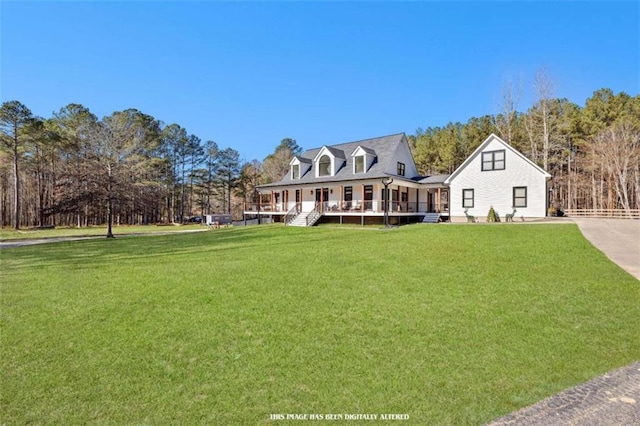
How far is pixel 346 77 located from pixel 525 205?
47.1 feet

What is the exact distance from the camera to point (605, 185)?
1277 inches

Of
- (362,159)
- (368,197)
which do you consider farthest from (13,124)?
(368,197)

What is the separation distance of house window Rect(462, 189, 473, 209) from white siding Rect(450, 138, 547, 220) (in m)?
0.21

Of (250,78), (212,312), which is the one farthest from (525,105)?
(212,312)

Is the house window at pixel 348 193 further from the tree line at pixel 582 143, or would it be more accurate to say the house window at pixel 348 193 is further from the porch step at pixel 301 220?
the tree line at pixel 582 143

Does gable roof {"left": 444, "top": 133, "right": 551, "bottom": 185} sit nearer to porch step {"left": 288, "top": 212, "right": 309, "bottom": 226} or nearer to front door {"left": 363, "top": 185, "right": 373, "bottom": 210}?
front door {"left": 363, "top": 185, "right": 373, "bottom": 210}

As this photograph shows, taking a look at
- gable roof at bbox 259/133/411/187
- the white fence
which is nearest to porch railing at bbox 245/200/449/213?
gable roof at bbox 259/133/411/187

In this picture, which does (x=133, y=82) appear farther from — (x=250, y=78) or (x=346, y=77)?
(x=346, y=77)

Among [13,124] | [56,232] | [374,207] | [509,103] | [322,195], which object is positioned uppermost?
[509,103]

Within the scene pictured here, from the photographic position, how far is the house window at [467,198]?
73.7 feet

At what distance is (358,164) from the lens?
25.9m

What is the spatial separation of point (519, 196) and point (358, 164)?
11.6 meters

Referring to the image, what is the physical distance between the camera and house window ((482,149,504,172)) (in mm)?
21312

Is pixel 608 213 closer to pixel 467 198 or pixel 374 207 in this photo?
pixel 467 198
